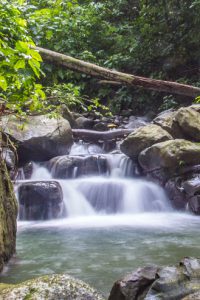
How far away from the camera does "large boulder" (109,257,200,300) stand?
2.64m

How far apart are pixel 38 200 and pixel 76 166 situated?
2.12 m

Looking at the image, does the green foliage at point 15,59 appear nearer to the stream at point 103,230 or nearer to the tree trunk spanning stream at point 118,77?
the stream at point 103,230

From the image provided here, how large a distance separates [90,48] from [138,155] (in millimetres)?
8460

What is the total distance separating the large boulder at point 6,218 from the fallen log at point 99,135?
22.1ft

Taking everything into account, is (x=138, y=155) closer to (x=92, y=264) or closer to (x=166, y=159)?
(x=166, y=159)

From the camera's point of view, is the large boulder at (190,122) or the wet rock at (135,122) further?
the wet rock at (135,122)

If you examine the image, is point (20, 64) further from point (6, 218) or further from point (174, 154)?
point (174, 154)

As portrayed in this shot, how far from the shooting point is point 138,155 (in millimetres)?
9594

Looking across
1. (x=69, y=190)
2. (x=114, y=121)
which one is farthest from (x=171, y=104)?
(x=69, y=190)

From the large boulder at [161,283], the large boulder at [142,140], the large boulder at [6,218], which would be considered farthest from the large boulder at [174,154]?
the large boulder at [161,283]

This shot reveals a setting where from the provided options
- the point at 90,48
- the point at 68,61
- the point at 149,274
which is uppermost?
the point at 90,48

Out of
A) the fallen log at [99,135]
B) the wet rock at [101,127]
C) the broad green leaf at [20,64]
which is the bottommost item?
the fallen log at [99,135]

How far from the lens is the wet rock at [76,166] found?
954 cm

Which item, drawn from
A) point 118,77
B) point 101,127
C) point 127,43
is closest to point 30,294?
point 118,77
